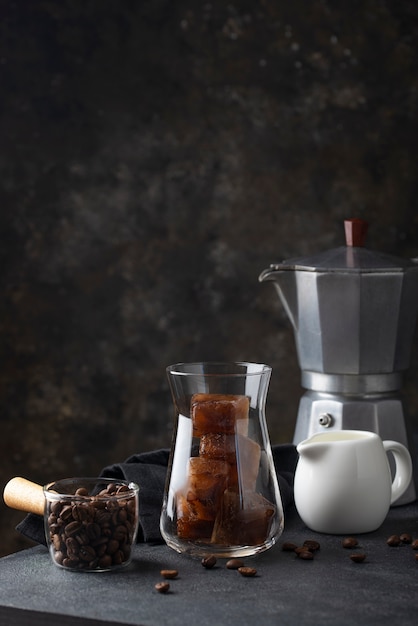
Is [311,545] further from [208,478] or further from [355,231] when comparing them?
[355,231]

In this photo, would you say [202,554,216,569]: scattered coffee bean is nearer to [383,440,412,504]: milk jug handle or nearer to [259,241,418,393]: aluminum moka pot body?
[383,440,412,504]: milk jug handle

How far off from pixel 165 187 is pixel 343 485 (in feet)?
3.43

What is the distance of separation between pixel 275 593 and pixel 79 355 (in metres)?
1.22

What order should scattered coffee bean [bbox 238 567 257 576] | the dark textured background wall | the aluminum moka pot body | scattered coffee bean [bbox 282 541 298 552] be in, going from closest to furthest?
scattered coffee bean [bbox 238 567 257 576] → scattered coffee bean [bbox 282 541 298 552] → the aluminum moka pot body → the dark textured background wall

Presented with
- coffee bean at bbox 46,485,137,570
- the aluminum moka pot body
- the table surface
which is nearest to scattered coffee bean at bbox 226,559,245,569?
the table surface

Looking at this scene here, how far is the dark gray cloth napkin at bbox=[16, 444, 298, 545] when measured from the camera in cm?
99

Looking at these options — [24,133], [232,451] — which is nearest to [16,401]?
[24,133]

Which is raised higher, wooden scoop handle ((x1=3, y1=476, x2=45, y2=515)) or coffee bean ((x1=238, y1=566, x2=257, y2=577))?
wooden scoop handle ((x1=3, y1=476, x2=45, y2=515))

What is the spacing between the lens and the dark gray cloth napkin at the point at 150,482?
3.26 feet

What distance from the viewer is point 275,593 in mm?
814

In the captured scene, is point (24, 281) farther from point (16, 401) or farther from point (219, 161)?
point (219, 161)

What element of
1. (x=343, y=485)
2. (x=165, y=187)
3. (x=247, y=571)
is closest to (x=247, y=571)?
(x=247, y=571)

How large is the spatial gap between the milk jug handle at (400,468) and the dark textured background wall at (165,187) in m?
0.66

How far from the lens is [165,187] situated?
75.0 inches
